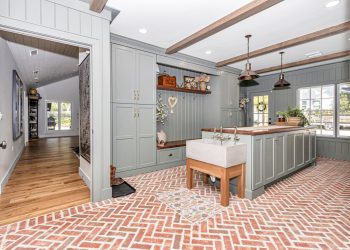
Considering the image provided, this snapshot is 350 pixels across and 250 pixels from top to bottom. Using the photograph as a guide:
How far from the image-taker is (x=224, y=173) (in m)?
2.68

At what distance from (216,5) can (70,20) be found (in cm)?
200

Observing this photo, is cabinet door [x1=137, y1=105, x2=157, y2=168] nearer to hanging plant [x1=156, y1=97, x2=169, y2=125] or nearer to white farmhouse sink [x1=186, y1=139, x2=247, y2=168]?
hanging plant [x1=156, y1=97, x2=169, y2=125]

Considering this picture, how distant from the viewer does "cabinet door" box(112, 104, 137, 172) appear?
3812mm

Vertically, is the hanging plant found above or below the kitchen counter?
above

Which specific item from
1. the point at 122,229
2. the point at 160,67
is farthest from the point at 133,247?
the point at 160,67

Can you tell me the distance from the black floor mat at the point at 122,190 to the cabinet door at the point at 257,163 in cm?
195

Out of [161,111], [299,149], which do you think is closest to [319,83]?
[299,149]

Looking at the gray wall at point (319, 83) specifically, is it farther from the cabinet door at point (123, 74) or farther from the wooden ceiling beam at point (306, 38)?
the cabinet door at point (123, 74)

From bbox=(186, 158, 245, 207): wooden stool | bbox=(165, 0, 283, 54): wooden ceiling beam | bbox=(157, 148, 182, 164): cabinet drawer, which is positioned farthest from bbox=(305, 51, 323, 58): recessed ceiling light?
bbox=(157, 148, 182, 164): cabinet drawer

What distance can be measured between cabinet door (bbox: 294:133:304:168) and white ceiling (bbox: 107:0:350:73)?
2.01 meters

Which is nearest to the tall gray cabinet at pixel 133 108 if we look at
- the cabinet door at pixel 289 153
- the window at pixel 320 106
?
the cabinet door at pixel 289 153

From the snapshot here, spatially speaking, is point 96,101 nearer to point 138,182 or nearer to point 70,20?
point 70,20

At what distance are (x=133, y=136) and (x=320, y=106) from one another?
5.77 metres

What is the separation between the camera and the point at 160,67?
502 cm
